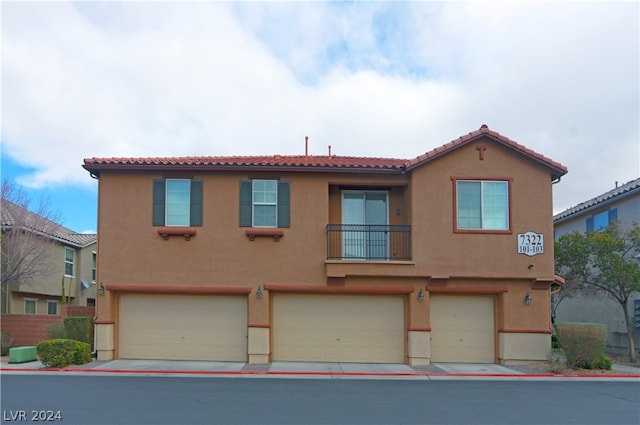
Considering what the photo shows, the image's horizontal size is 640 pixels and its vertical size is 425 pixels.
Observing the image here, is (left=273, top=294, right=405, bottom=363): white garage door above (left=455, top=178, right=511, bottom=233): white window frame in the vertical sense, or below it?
below

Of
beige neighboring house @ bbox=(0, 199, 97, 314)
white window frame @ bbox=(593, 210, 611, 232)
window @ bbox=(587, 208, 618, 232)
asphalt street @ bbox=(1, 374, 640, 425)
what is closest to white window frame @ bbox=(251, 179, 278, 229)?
asphalt street @ bbox=(1, 374, 640, 425)

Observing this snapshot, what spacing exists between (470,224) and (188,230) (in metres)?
8.68

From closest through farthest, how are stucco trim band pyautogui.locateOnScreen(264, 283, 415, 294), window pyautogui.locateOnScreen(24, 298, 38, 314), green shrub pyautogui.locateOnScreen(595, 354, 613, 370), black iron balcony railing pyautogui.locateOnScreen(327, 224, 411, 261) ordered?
green shrub pyautogui.locateOnScreen(595, 354, 613, 370) → stucco trim band pyautogui.locateOnScreen(264, 283, 415, 294) → black iron balcony railing pyautogui.locateOnScreen(327, 224, 411, 261) → window pyautogui.locateOnScreen(24, 298, 38, 314)

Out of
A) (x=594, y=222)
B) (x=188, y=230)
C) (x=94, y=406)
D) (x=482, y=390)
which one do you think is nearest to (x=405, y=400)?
(x=482, y=390)

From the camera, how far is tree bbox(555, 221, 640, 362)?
20.4m

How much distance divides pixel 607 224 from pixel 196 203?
1647cm

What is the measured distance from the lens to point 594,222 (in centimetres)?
2662

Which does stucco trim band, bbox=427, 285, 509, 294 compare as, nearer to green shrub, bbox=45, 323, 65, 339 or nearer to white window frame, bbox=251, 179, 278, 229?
white window frame, bbox=251, 179, 278, 229

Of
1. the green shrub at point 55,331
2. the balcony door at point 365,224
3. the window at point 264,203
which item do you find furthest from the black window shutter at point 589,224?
the green shrub at point 55,331

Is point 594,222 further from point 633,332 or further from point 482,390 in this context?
point 482,390

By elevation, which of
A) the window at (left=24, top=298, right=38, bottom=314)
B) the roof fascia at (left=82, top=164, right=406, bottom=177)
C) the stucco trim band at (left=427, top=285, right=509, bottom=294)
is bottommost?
the window at (left=24, top=298, right=38, bottom=314)

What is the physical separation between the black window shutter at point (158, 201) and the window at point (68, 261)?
1253cm

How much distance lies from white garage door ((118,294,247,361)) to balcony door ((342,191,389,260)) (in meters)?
3.87


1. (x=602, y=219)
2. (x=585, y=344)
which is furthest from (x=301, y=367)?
(x=602, y=219)
